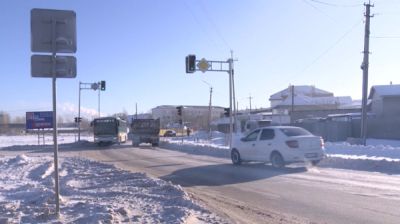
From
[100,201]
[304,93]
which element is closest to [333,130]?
[100,201]

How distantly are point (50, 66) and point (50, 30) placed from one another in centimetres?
62

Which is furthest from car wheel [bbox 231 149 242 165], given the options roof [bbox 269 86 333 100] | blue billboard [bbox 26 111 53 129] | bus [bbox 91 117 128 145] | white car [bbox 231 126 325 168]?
roof [bbox 269 86 333 100]

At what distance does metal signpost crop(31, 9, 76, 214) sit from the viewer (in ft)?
19.9

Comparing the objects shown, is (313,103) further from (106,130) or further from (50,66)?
(50,66)

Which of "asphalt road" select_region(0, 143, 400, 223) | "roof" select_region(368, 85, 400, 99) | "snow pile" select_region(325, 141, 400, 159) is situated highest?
"roof" select_region(368, 85, 400, 99)

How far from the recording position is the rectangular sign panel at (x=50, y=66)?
19.9 feet

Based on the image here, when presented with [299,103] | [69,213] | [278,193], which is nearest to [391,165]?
[278,193]

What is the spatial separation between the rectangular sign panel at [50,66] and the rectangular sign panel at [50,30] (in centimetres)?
14

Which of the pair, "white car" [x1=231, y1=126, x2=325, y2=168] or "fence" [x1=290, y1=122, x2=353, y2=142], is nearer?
"white car" [x1=231, y1=126, x2=325, y2=168]

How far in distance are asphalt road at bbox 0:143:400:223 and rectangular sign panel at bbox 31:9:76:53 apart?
4.07 meters

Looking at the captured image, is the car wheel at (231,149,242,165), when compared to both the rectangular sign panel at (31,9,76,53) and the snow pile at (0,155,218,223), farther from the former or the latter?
the rectangular sign panel at (31,9,76,53)

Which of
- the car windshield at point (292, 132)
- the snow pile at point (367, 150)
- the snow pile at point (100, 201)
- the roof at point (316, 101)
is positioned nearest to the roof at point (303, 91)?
the roof at point (316, 101)

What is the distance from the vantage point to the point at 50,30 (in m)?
6.14

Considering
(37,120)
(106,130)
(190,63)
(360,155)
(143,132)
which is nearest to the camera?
(360,155)
